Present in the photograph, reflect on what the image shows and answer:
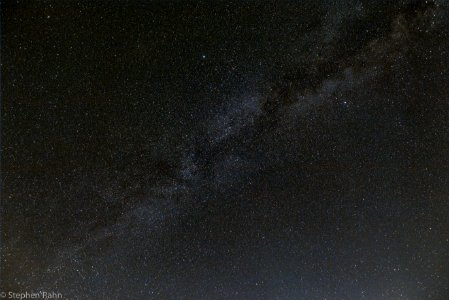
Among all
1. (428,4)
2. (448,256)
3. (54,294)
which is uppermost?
(428,4)

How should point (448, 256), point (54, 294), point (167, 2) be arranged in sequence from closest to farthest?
1. point (167, 2)
2. point (54, 294)
3. point (448, 256)

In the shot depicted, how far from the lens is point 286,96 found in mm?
3564

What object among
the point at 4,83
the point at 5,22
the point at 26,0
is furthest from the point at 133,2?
the point at 4,83

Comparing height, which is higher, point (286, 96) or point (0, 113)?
point (0, 113)

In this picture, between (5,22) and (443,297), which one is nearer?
(5,22)

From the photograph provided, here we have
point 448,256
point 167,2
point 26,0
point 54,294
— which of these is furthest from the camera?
point 448,256

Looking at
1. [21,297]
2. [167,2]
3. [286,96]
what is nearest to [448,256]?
[286,96]

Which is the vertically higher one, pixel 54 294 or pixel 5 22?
pixel 5 22

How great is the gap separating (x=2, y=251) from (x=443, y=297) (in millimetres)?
4788

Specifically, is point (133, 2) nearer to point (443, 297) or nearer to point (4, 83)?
point (4, 83)

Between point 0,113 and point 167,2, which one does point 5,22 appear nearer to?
point 0,113

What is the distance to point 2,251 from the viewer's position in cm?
356

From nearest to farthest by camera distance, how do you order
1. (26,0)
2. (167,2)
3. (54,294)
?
(26,0)
(167,2)
(54,294)

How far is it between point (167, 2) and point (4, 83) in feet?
5.39
